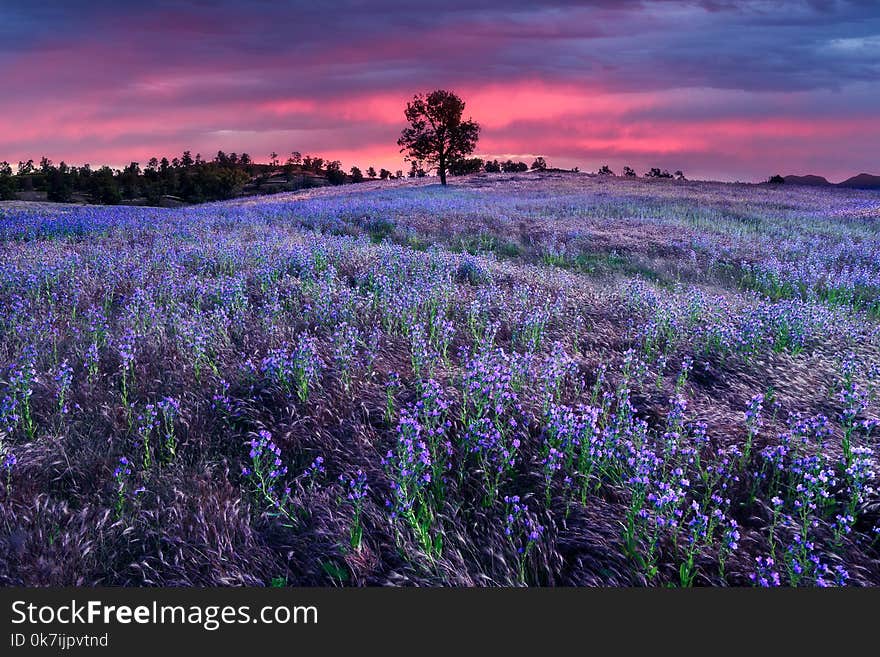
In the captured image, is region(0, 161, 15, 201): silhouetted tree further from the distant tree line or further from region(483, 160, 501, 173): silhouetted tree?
region(483, 160, 501, 173): silhouetted tree

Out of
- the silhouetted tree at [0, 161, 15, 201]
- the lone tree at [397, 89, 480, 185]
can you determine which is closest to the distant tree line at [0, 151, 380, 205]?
the silhouetted tree at [0, 161, 15, 201]

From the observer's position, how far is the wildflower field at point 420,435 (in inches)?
114

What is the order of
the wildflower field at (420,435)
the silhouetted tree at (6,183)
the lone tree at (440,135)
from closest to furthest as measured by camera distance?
the wildflower field at (420,435) < the lone tree at (440,135) < the silhouetted tree at (6,183)

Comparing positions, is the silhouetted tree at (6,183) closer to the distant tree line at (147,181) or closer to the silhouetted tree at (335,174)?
the distant tree line at (147,181)

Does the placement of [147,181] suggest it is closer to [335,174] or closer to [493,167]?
[335,174]

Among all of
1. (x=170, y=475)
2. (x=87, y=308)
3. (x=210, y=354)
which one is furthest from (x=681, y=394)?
(x=87, y=308)

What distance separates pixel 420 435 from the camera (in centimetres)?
390

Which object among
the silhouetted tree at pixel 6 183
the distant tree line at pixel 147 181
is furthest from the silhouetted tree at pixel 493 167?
the silhouetted tree at pixel 6 183

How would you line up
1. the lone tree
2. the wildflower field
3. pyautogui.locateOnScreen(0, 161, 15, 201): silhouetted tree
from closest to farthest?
the wildflower field → the lone tree → pyautogui.locateOnScreen(0, 161, 15, 201): silhouetted tree

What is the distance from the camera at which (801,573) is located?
8.88 ft

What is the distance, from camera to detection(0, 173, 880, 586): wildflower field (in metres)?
2.90

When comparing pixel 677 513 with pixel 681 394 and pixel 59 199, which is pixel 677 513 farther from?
pixel 59 199

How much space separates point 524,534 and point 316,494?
4.09 feet

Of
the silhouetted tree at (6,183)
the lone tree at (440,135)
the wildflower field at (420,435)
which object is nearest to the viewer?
the wildflower field at (420,435)
